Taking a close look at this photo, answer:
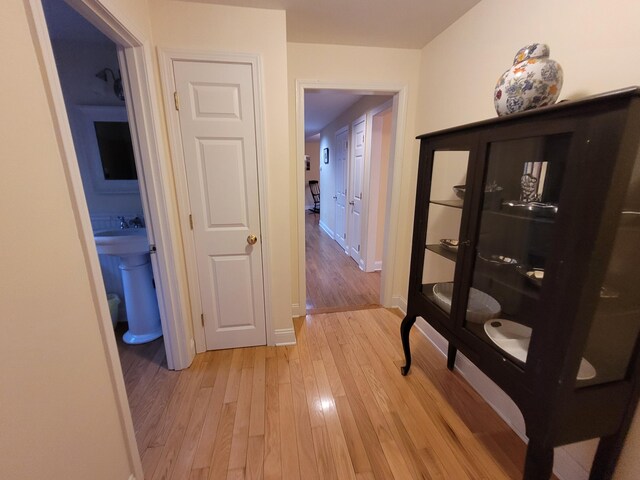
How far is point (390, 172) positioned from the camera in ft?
8.24

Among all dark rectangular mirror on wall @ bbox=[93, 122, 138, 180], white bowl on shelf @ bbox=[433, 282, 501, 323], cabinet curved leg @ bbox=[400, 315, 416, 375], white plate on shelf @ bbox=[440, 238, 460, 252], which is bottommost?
cabinet curved leg @ bbox=[400, 315, 416, 375]

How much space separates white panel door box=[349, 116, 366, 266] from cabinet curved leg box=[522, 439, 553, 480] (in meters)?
3.07

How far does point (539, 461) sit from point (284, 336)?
1.64 meters

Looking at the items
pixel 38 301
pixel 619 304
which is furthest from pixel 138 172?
pixel 619 304

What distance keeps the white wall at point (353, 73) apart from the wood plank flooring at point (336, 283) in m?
0.71

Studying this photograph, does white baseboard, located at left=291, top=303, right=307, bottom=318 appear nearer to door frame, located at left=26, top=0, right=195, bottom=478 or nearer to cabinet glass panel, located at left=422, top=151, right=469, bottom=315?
door frame, located at left=26, top=0, right=195, bottom=478

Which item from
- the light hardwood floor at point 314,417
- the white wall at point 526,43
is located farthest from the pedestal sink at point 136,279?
the white wall at point 526,43

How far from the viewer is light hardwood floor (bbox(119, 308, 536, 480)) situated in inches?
51.3

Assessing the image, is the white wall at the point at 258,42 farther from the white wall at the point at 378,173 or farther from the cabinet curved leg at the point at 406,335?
the white wall at the point at 378,173

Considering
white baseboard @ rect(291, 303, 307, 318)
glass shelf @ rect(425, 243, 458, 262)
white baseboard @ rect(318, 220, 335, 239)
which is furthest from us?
white baseboard @ rect(318, 220, 335, 239)

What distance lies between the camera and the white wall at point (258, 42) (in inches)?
63.3

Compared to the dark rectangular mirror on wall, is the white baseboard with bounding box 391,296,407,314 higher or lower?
lower

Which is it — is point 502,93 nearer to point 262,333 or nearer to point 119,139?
point 262,333

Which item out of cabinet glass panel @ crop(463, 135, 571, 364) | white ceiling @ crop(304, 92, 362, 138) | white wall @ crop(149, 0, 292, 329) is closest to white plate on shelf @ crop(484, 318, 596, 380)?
cabinet glass panel @ crop(463, 135, 571, 364)
